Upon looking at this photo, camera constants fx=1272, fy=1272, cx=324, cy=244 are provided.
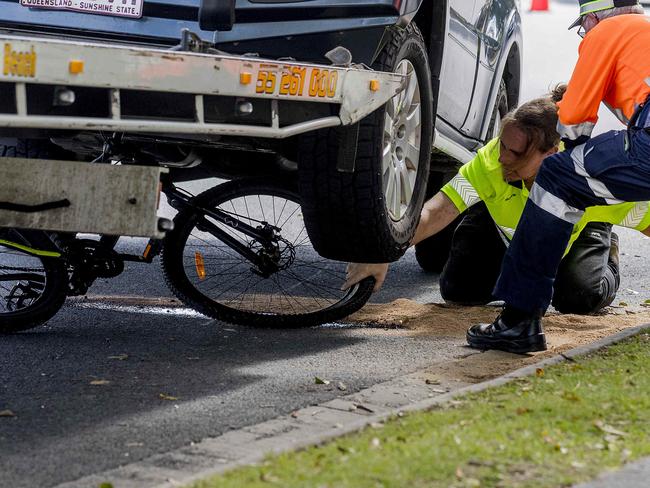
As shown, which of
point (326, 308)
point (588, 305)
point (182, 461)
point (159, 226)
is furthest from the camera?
point (588, 305)

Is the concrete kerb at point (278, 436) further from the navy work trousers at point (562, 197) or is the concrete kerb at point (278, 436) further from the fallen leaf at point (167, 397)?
the navy work trousers at point (562, 197)

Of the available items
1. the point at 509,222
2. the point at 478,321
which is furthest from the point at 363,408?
the point at 509,222

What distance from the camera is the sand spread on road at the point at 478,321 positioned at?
16.4 feet

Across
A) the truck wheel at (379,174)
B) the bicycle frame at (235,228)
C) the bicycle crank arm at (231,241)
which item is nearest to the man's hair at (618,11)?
the truck wheel at (379,174)

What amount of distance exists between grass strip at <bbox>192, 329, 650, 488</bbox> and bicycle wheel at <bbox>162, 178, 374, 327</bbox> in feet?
4.66

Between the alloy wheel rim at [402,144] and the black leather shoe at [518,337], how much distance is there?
63 cm

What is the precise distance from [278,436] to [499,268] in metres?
3.11

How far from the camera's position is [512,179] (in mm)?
6047

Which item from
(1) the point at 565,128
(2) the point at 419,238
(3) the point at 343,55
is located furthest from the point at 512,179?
(3) the point at 343,55

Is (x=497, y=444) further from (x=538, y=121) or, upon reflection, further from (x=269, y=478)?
(x=538, y=121)

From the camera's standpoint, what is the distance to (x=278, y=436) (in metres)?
3.80

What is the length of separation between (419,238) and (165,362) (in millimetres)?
1595

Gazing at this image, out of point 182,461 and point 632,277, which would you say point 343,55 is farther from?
point 632,277

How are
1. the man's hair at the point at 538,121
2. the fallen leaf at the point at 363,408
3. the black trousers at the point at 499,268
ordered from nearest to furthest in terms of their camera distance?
the fallen leaf at the point at 363,408 < the man's hair at the point at 538,121 < the black trousers at the point at 499,268
